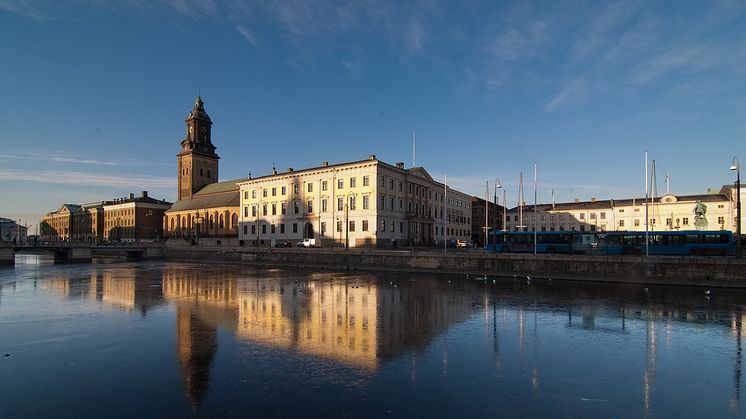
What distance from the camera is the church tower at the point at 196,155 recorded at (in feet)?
365

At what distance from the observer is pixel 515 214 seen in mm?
118625

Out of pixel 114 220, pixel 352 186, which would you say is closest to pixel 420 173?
pixel 352 186

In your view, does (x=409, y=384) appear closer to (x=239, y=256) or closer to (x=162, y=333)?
(x=162, y=333)

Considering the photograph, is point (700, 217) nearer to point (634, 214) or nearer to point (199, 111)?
point (634, 214)

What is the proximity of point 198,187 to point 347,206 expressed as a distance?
230 ft

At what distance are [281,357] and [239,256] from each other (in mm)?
56425

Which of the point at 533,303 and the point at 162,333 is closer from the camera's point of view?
the point at 162,333

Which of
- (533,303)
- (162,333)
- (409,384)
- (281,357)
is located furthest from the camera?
(533,303)

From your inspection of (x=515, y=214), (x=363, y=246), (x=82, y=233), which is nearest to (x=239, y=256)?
(x=363, y=246)

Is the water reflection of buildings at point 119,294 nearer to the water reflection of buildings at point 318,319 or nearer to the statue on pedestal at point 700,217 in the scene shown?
the water reflection of buildings at point 318,319

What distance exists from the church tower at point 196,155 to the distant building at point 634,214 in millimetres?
85722

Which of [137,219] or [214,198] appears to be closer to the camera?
[214,198]

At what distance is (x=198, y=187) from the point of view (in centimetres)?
11344

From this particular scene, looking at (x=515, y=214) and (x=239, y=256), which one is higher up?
(x=515, y=214)
